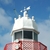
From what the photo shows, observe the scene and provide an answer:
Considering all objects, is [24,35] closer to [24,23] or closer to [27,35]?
[27,35]

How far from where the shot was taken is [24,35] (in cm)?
2189

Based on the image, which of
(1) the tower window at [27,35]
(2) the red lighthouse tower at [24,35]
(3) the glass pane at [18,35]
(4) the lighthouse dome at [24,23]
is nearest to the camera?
(2) the red lighthouse tower at [24,35]

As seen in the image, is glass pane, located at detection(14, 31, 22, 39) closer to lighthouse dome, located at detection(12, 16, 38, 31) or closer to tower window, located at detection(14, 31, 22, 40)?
tower window, located at detection(14, 31, 22, 40)

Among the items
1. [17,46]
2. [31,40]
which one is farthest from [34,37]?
[17,46]

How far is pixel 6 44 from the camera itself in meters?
22.2

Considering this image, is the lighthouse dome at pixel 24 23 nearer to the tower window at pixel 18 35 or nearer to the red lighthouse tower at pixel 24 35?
the red lighthouse tower at pixel 24 35

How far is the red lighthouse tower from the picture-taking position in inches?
843

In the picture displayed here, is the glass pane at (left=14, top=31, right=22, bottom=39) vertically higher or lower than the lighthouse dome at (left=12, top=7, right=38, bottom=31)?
lower

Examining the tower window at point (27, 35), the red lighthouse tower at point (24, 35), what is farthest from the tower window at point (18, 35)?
the tower window at point (27, 35)

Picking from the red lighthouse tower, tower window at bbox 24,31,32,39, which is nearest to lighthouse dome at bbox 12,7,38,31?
the red lighthouse tower

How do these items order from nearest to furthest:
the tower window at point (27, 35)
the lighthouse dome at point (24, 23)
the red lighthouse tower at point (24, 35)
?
1. the red lighthouse tower at point (24, 35)
2. the tower window at point (27, 35)
3. the lighthouse dome at point (24, 23)

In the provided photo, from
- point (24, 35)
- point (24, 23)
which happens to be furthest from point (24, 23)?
point (24, 35)

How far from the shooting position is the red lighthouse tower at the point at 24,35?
21.4m

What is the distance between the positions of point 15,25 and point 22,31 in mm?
1150
